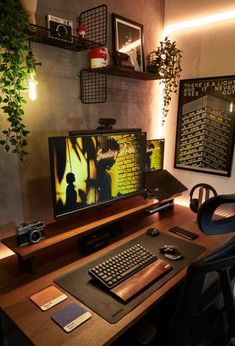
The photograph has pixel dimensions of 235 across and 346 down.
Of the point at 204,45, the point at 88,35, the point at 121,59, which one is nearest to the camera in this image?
the point at 88,35

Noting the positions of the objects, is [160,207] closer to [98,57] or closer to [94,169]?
[94,169]

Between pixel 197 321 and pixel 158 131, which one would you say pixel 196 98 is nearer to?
pixel 158 131

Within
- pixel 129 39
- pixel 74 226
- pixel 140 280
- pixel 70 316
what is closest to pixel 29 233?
pixel 74 226

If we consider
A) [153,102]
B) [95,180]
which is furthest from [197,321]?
[153,102]

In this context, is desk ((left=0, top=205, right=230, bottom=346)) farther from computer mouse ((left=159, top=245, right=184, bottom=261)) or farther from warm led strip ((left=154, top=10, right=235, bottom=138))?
warm led strip ((left=154, top=10, right=235, bottom=138))

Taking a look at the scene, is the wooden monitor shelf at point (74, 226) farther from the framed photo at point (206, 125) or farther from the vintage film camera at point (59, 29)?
the vintage film camera at point (59, 29)

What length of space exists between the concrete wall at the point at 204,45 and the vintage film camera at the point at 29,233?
1.41 metres

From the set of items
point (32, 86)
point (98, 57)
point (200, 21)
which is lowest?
point (32, 86)

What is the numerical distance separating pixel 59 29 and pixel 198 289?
1296 mm

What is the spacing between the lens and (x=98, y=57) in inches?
56.6

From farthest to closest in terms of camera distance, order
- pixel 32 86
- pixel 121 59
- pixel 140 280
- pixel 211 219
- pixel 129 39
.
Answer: pixel 129 39
pixel 121 59
pixel 32 86
pixel 140 280
pixel 211 219

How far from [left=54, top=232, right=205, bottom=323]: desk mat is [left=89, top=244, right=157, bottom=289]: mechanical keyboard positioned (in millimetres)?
39

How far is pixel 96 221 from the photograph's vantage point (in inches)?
53.1

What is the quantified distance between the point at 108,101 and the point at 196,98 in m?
0.73
